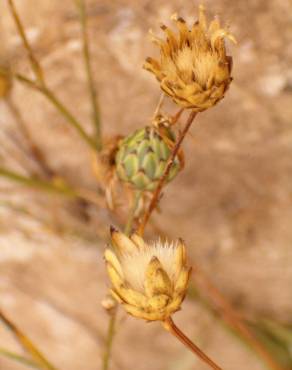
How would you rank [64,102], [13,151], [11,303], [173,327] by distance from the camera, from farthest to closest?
1. [11,303]
2. [13,151]
3. [64,102]
4. [173,327]

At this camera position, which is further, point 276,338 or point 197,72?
point 276,338

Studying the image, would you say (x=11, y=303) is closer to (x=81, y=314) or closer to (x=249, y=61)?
(x=81, y=314)

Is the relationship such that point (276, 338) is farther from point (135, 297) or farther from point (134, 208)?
point (135, 297)

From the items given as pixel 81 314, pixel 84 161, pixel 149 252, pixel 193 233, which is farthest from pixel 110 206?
pixel 81 314

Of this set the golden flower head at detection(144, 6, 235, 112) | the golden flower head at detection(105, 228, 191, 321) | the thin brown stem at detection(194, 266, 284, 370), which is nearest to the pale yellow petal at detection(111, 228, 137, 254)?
the golden flower head at detection(105, 228, 191, 321)

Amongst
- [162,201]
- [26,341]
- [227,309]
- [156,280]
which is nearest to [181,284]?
[156,280]

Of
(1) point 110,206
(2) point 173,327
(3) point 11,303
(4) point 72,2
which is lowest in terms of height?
(2) point 173,327
